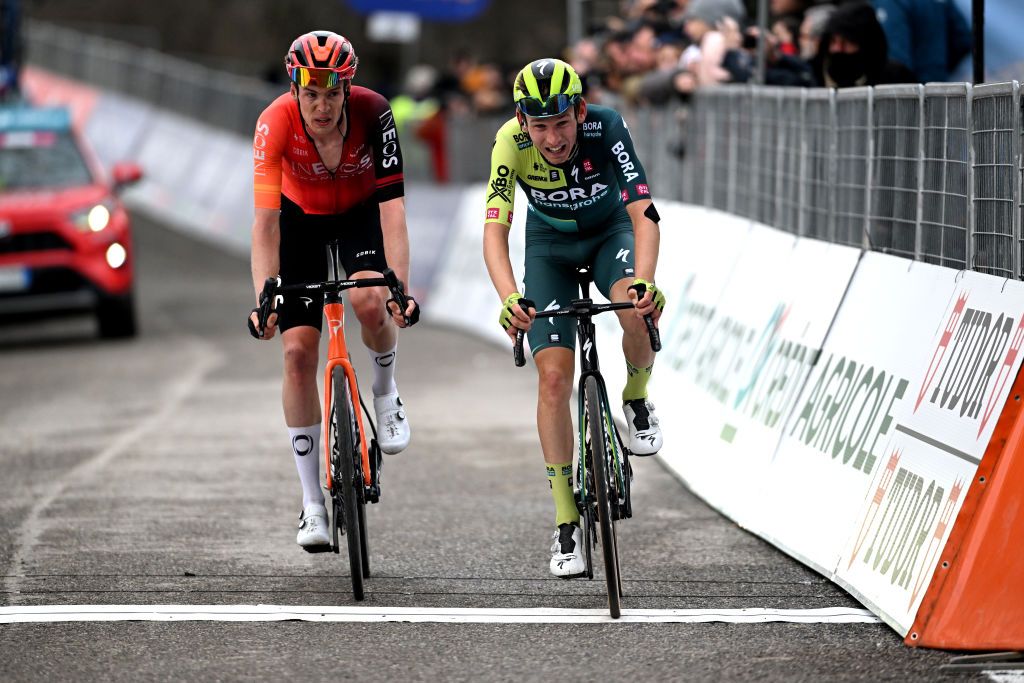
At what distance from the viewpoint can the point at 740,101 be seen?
12.1 metres

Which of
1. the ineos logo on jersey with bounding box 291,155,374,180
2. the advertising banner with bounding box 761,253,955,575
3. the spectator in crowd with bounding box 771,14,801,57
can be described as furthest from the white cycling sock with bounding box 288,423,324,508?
the spectator in crowd with bounding box 771,14,801,57

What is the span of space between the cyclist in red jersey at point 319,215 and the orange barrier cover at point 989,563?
235cm

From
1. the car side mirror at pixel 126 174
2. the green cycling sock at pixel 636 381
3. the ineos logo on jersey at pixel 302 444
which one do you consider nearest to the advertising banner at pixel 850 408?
the green cycling sock at pixel 636 381

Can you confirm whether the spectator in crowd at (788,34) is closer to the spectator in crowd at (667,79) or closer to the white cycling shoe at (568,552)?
the spectator in crowd at (667,79)

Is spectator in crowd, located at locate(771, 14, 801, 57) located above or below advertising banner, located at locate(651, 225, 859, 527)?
above

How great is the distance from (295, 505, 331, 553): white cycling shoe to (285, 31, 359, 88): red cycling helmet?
68.3 inches

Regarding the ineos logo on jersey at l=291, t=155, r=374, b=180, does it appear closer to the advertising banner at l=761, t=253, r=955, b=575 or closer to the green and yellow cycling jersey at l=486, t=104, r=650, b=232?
the green and yellow cycling jersey at l=486, t=104, r=650, b=232

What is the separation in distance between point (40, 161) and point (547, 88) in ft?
41.3

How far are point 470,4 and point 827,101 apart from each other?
21720 mm

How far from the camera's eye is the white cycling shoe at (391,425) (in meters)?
7.78

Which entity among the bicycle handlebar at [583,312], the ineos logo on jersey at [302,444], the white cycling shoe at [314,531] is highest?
the bicycle handlebar at [583,312]

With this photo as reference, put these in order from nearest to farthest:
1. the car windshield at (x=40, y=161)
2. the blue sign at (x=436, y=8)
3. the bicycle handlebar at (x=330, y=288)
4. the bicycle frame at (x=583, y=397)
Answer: the bicycle frame at (x=583, y=397), the bicycle handlebar at (x=330, y=288), the car windshield at (x=40, y=161), the blue sign at (x=436, y=8)

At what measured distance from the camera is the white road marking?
6.61 metres

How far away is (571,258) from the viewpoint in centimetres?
739
